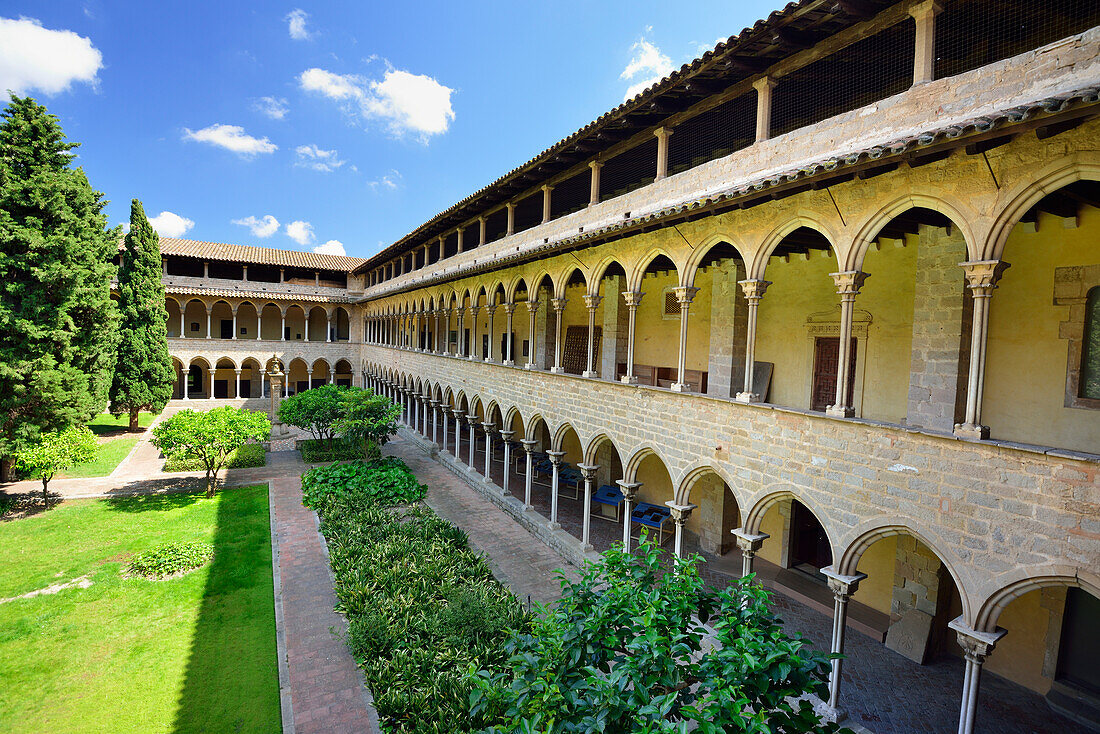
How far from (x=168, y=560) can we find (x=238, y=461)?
382 inches

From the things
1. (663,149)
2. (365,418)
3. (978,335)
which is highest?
(663,149)

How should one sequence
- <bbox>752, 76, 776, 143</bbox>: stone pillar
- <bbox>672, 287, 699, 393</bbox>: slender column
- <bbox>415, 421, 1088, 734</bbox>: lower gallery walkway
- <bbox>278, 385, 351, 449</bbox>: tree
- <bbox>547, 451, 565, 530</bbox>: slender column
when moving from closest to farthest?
1. <bbox>415, 421, 1088, 734</bbox>: lower gallery walkway
2. <bbox>752, 76, 776, 143</bbox>: stone pillar
3. <bbox>672, 287, 699, 393</bbox>: slender column
4. <bbox>547, 451, 565, 530</bbox>: slender column
5. <bbox>278, 385, 351, 449</bbox>: tree

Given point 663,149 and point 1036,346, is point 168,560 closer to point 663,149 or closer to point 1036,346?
point 663,149

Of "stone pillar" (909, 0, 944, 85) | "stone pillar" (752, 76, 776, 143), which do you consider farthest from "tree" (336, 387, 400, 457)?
→ "stone pillar" (909, 0, 944, 85)

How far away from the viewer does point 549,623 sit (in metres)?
4.15

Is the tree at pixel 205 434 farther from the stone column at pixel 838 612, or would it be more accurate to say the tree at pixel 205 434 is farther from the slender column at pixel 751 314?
the stone column at pixel 838 612

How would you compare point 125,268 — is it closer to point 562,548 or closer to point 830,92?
point 562,548

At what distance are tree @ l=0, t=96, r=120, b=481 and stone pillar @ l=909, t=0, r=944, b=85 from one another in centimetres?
2094

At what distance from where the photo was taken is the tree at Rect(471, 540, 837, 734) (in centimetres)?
323

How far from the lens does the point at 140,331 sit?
25188 millimetres

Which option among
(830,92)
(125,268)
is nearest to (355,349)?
(125,268)

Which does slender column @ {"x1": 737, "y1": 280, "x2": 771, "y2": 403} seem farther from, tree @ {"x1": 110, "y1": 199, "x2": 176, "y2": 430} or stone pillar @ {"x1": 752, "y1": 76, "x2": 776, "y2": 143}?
tree @ {"x1": 110, "y1": 199, "x2": 176, "y2": 430}

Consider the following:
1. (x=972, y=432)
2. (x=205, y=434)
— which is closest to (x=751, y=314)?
(x=972, y=432)

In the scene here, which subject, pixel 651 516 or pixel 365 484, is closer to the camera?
pixel 651 516
